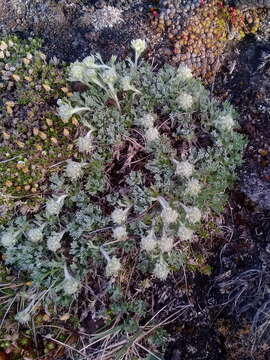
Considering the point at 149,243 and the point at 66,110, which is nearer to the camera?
the point at 149,243

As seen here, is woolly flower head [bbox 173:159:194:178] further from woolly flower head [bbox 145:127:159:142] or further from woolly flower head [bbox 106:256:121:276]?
woolly flower head [bbox 106:256:121:276]

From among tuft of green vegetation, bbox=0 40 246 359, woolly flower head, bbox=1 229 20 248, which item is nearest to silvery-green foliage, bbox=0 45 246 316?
tuft of green vegetation, bbox=0 40 246 359

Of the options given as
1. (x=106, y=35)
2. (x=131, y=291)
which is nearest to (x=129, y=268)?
(x=131, y=291)

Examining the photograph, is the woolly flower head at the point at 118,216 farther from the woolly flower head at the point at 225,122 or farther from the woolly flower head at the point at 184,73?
the woolly flower head at the point at 184,73

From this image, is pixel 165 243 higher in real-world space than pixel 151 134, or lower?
lower

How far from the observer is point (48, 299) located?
3.81 metres

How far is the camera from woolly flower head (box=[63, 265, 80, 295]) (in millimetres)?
3547

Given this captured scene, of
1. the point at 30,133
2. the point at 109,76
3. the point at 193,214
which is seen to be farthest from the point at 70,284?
the point at 109,76

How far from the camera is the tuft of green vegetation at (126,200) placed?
377cm

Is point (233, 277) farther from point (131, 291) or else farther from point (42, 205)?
point (42, 205)

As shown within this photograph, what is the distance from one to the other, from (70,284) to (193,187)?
53.7 inches

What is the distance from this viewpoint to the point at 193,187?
3465 mm

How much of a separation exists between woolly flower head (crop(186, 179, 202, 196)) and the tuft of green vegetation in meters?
0.17

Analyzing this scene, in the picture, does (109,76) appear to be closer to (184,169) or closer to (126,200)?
(184,169)
